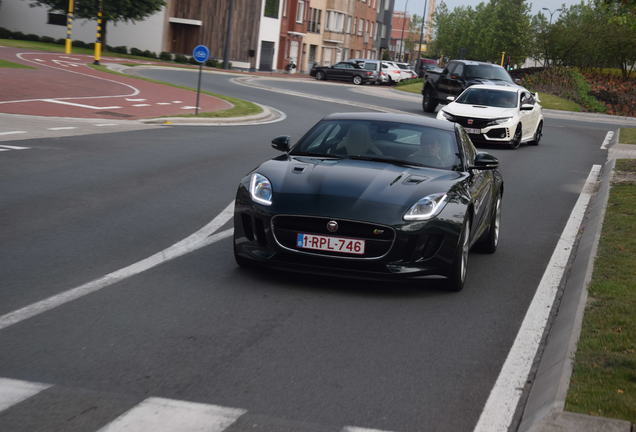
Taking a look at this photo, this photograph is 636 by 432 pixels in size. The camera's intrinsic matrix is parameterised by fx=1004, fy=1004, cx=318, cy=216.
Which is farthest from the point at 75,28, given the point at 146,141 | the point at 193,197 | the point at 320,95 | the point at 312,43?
the point at 193,197

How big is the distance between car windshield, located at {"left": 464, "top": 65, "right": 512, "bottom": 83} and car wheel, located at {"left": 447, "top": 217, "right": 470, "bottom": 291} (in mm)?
25976

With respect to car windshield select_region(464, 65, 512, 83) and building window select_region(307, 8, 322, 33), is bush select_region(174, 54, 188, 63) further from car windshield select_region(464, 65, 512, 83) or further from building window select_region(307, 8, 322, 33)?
car windshield select_region(464, 65, 512, 83)

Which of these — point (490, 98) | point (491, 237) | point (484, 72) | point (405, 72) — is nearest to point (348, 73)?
point (405, 72)

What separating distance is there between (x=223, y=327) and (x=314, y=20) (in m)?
86.6

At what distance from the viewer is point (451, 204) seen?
7.84 meters

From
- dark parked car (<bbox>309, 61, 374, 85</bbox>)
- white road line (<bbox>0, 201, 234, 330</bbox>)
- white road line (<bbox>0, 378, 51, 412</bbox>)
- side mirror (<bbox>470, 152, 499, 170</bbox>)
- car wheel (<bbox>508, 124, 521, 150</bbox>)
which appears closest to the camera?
white road line (<bbox>0, 378, 51, 412</bbox>)

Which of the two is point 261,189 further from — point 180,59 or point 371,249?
point 180,59

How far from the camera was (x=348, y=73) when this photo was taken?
222 feet

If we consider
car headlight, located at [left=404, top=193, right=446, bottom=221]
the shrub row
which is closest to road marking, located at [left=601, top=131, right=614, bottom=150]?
car headlight, located at [left=404, top=193, right=446, bottom=221]

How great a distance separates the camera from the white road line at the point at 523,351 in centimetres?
503

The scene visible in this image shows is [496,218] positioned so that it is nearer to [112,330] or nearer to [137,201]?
[137,201]

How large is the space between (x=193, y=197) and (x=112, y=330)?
20.5 ft

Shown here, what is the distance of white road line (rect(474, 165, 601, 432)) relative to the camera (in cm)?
503

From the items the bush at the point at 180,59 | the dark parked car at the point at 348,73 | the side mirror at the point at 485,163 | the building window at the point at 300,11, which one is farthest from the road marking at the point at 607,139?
the building window at the point at 300,11
